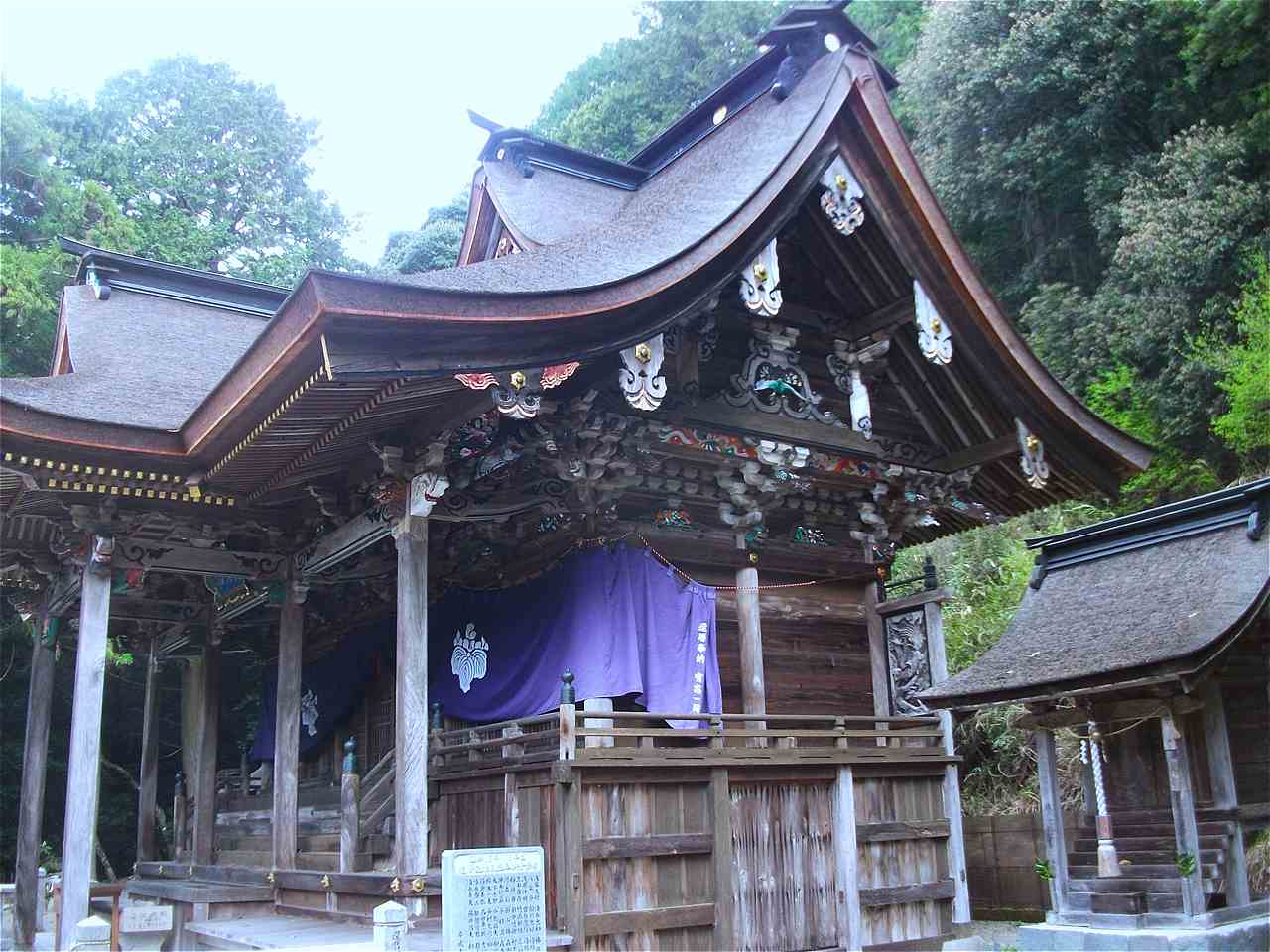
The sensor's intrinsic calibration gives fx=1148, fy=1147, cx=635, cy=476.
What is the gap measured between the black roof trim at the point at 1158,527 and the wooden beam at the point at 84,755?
26.4ft

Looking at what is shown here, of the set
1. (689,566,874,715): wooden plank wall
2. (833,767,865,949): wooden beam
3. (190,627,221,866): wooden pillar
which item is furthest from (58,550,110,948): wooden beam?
(833,767,865,949): wooden beam

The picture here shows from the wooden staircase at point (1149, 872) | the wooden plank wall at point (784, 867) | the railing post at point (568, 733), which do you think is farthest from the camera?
the wooden plank wall at point (784, 867)

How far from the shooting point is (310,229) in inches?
1441

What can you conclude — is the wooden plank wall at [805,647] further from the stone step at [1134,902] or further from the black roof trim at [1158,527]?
the stone step at [1134,902]

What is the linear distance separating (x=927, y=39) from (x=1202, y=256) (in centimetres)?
957

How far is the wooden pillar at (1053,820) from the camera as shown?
8.89 m

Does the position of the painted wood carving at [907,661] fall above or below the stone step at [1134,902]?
above

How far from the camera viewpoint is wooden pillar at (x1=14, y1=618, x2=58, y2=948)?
10.8 metres

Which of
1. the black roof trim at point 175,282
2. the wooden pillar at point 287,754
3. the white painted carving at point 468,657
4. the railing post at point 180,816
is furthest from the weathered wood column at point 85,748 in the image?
the black roof trim at point 175,282

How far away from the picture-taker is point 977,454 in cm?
1115

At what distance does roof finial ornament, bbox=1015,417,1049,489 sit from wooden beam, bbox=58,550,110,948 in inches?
316

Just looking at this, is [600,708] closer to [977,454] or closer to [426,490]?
[426,490]

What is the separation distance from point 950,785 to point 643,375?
4774mm

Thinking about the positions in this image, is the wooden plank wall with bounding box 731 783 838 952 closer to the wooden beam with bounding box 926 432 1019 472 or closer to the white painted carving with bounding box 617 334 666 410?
the white painted carving with bounding box 617 334 666 410
